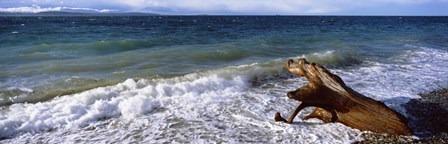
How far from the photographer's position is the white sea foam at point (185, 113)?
5.86 meters

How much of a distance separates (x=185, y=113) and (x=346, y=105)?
2862mm

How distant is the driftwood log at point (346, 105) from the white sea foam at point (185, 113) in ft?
0.85

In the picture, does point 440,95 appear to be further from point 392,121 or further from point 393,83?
point 392,121

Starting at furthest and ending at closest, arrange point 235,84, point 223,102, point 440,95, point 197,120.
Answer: point 235,84, point 440,95, point 223,102, point 197,120

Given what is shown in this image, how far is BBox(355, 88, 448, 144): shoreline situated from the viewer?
5.80 meters

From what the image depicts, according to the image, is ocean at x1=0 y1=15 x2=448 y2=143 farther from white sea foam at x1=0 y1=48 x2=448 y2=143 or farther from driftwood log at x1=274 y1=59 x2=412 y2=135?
driftwood log at x1=274 y1=59 x2=412 y2=135

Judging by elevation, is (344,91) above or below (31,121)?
above

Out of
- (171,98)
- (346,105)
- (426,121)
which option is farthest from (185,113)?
(426,121)

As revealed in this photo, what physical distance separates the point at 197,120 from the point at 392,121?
3190mm

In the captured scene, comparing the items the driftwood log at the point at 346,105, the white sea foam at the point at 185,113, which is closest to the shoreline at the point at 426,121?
the driftwood log at the point at 346,105

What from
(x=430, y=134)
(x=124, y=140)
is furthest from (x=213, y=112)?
(x=430, y=134)

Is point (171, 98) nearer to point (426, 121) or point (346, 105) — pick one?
point (346, 105)

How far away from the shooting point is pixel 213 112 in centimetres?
712

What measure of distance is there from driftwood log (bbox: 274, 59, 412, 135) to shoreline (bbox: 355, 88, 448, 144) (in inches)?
6.5
